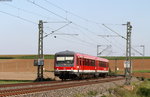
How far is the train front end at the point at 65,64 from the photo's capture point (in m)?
40.3

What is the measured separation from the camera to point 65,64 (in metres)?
40.7

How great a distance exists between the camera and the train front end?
1587 inches

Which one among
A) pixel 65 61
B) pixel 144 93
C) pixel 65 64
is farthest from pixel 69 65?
pixel 144 93

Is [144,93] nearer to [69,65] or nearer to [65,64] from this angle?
[69,65]

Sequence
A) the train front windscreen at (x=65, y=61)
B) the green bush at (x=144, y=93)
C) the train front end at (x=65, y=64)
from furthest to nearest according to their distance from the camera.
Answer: the train front windscreen at (x=65, y=61), the train front end at (x=65, y=64), the green bush at (x=144, y=93)

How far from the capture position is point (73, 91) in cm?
2700

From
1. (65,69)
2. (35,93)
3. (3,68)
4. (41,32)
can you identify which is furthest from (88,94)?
(3,68)

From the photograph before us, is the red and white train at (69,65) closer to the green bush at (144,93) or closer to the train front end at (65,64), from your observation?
the train front end at (65,64)

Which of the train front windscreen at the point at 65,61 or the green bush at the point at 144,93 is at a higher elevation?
the train front windscreen at the point at 65,61

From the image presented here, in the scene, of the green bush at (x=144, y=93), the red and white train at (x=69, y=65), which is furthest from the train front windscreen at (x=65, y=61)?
the green bush at (x=144, y=93)

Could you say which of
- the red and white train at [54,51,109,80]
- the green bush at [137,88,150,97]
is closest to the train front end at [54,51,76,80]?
the red and white train at [54,51,109,80]

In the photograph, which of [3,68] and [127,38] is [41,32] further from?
[3,68]

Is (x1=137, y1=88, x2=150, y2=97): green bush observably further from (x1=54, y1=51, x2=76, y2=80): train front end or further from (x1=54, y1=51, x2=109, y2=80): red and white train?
(x1=54, y1=51, x2=76, y2=80): train front end

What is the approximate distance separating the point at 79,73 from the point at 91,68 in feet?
19.0
